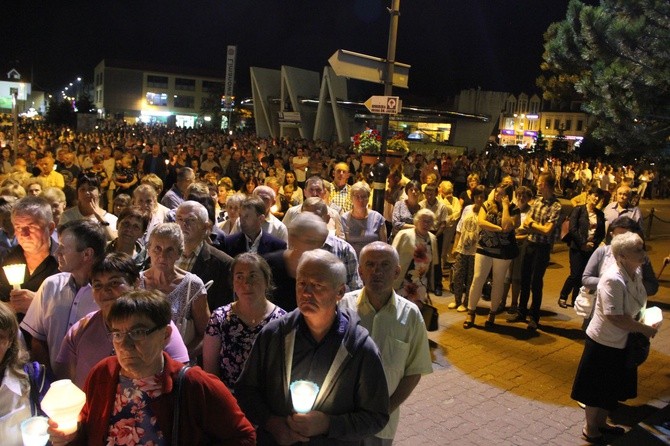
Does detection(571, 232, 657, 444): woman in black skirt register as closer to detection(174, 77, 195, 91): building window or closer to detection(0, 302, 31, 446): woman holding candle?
detection(0, 302, 31, 446): woman holding candle

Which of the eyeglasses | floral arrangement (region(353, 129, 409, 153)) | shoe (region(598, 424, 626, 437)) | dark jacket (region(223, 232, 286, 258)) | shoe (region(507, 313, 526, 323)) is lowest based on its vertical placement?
shoe (region(598, 424, 626, 437))

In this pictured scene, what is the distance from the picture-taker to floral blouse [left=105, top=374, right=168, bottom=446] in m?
2.21

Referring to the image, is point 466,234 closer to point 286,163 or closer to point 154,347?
point 154,347

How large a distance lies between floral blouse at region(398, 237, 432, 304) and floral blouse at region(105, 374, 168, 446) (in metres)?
3.95

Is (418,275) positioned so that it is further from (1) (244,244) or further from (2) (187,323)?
(2) (187,323)

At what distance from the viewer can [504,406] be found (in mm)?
5402

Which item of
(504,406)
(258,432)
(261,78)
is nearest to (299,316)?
(258,432)

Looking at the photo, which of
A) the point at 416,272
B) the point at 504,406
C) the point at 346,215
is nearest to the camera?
the point at 504,406

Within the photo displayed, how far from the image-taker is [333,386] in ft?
8.68

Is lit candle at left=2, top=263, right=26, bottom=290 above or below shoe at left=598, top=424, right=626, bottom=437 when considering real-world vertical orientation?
above

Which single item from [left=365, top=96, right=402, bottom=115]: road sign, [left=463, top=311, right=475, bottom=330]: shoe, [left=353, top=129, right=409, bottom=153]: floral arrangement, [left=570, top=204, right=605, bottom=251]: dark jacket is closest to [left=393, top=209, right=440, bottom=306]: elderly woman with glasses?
[left=463, top=311, right=475, bottom=330]: shoe

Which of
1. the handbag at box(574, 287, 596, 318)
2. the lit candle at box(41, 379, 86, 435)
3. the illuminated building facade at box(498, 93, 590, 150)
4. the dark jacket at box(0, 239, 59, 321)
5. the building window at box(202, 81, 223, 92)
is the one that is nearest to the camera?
the lit candle at box(41, 379, 86, 435)

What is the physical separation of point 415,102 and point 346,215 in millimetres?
62224

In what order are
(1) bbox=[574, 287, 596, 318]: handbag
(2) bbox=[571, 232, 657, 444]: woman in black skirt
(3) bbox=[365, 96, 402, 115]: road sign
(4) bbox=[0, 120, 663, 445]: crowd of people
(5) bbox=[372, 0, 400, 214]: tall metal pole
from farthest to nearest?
1. (5) bbox=[372, 0, 400, 214]: tall metal pole
2. (3) bbox=[365, 96, 402, 115]: road sign
3. (1) bbox=[574, 287, 596, 318]: handbag
4. (2) bbox=[571, 232, 657, 444]: woman in black skirt
5. (4) bbox=[0, 120, 663, 445]: crowd of people
